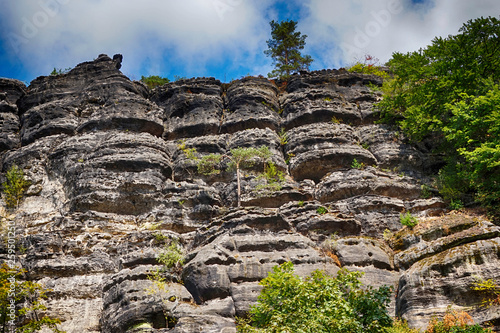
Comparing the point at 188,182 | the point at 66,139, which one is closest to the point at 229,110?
the point at 188,182

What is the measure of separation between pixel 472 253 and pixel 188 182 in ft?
47.0

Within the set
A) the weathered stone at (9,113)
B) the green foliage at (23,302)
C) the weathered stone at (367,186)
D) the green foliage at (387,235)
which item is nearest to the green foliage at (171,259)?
the green foliage at (23,302)

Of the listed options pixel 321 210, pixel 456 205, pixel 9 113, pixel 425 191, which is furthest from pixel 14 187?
pixel 456 205

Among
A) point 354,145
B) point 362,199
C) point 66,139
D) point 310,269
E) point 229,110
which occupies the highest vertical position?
point 229,110

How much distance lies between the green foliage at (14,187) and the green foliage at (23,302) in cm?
629

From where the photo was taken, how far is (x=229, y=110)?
28062 millimetres

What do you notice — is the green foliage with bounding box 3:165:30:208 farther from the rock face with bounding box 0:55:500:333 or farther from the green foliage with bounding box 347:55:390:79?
the green foliage with bounding box 347:55:390:79

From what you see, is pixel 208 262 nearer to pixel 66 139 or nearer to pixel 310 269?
pixel 310 269

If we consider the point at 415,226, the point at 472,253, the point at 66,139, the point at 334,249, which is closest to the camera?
the point at 472,253

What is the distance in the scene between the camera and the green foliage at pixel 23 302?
46.6ft

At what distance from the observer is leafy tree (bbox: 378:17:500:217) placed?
18188mm

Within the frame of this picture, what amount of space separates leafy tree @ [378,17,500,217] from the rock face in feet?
5.59

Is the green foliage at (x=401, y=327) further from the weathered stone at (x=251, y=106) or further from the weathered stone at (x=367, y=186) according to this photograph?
the weathered stone at (x=251, y=106)

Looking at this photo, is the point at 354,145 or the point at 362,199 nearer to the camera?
the point at 362,199
